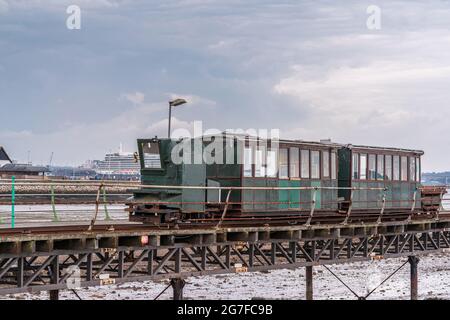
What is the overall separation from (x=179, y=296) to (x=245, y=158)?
5.16m

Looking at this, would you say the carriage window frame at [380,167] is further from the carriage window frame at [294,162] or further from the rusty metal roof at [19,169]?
the rusty metal roof at [19,169]

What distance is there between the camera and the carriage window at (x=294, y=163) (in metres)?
27.9

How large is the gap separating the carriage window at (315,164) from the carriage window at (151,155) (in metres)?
6.52

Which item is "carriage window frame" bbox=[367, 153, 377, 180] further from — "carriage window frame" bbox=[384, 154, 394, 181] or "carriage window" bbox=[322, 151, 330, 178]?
"carriage window" bbox=[322, 151, 330, 178]

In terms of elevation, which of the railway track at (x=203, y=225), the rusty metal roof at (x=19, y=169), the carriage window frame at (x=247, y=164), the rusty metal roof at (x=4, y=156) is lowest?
the railway track at (x=203, y=225)

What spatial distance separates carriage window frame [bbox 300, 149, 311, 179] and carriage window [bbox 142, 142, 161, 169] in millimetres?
5768

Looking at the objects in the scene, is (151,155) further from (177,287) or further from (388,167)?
(388,167)

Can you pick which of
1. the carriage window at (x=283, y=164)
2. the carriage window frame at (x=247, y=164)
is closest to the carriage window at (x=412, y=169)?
the carriage window at (x=283, y=164)

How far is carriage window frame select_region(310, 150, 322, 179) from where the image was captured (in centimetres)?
2905

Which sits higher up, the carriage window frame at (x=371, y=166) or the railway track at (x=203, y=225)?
the carriage window frame at (x=371, y=166)

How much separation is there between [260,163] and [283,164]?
3.88 feet

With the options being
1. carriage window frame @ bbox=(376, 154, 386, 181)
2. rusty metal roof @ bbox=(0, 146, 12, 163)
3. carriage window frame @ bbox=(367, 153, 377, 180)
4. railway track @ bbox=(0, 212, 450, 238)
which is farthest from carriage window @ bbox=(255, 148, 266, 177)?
rusty metal roof @ bbox=(0, 146, 12, 163)

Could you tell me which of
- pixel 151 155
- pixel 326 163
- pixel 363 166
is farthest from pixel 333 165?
pixel 151 155
